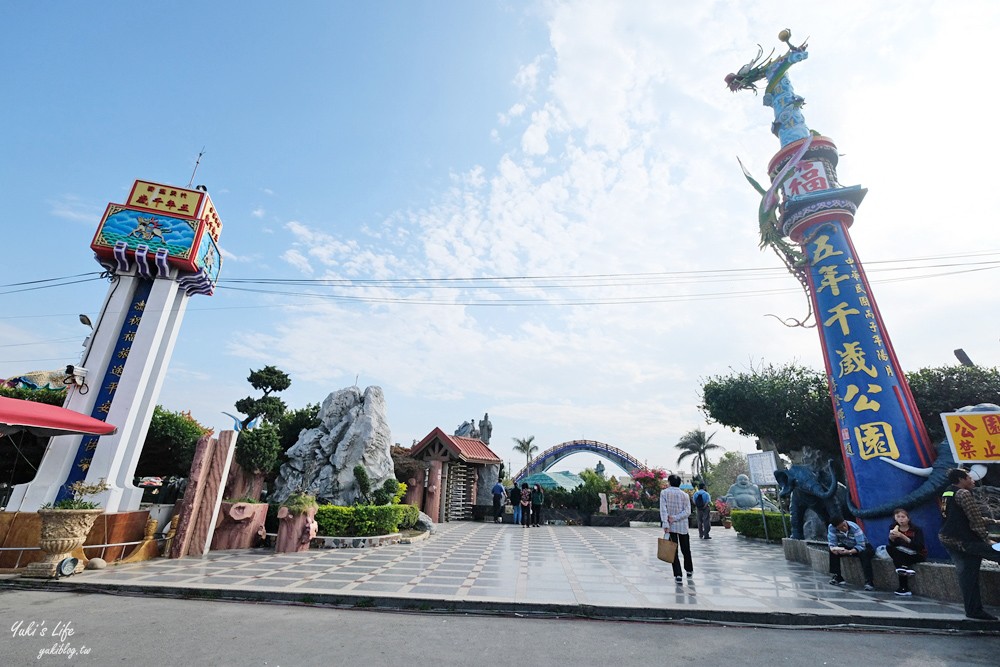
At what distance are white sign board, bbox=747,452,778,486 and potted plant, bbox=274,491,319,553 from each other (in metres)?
11.9

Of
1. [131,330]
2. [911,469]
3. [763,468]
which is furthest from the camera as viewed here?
[763,468]

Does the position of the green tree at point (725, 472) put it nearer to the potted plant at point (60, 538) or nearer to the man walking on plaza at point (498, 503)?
the man walking on plaza at point (498, 503)

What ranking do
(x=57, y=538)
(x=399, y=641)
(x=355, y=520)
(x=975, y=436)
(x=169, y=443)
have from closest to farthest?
(x=399, y=641)
(x=57, y=538)
(x=975, y=436)
(x=355, y=520)
(x=169, y=443)

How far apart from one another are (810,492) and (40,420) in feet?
49.7

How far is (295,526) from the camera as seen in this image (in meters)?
9.98

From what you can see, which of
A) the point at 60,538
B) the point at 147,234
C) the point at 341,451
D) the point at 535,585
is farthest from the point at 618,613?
the point at 147,234

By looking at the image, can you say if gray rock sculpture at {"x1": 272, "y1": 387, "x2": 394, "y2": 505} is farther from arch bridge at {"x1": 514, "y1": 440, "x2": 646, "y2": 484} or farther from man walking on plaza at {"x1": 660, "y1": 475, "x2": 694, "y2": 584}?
arch bridge at {"x1": 514, "y1": 440, "x2": 646, "y2": 484}

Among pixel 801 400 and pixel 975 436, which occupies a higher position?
pixel 801 400

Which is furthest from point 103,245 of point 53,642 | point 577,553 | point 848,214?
point 848,214

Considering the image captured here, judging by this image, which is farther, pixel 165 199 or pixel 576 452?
pixel 576 452

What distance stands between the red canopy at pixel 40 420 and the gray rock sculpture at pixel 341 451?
6742mm

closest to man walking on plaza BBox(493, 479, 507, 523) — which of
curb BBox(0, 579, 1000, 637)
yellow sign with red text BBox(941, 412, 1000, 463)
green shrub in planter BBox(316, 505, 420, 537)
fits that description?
green shrub in planter BBox(316, 505, 420, 537)

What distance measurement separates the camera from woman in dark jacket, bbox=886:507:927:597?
6678 mm

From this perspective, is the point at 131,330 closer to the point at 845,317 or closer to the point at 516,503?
the point at 516,503
